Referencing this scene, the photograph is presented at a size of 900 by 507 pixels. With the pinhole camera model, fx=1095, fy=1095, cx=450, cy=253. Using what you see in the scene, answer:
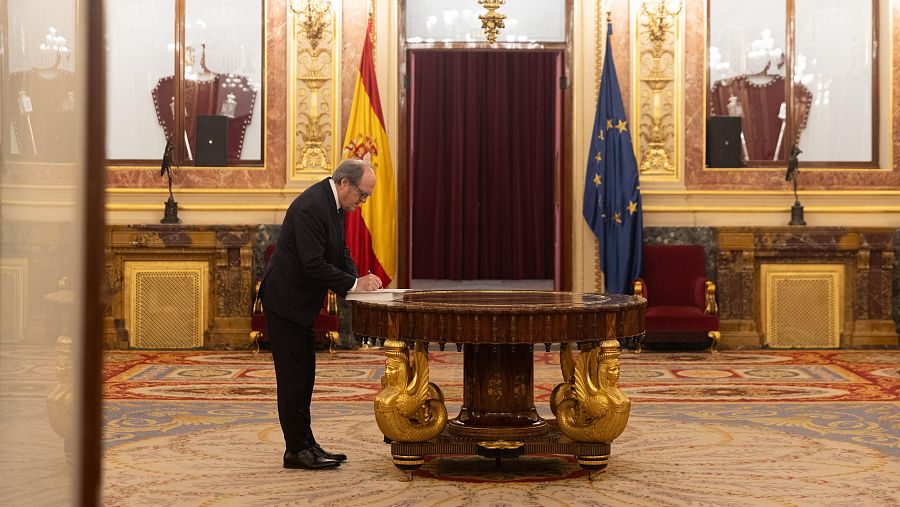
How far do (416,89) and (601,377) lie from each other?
11337mm

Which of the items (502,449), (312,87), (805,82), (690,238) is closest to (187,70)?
(312,87)

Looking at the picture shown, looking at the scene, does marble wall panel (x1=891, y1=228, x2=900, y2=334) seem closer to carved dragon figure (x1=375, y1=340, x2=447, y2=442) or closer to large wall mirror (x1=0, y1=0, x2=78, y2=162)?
carved dragon figure (x1=375, y1=340, x2=447, y2=442)

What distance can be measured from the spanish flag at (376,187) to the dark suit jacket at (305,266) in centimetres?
487

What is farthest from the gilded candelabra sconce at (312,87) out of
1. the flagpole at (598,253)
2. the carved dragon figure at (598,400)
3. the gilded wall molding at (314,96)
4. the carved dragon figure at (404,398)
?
the carved dragon figure at (598,400)

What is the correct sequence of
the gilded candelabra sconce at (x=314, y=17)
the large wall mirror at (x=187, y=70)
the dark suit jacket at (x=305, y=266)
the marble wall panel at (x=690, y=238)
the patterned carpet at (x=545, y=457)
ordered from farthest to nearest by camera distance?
1. the large wall mirror at (x=187, y=70)
2. the gilded candelabra sconce at (x=314, y=17)
3. the marble wall panel at (x=690, y=238)
4. the dark suit jacket at (x=305, y=266)
5. the patterned carpet at (x=545, y=457)

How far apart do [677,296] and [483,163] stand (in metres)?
6.47

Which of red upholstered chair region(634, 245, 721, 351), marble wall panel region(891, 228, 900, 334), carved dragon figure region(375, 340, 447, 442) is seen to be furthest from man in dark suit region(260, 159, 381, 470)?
marble wall panel region(891, 228, 900, 334)

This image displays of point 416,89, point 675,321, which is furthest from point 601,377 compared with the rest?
point 416,89

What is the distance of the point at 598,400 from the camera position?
4.67 m

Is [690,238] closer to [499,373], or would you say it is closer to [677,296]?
[677,296]

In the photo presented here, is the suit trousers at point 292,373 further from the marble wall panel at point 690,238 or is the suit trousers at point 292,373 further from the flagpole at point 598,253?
the marble wall panel at point 690,238

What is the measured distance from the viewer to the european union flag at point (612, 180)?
9.96 metres

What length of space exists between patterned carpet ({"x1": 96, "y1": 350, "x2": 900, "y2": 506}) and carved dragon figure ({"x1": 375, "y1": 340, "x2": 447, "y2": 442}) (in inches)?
8.3

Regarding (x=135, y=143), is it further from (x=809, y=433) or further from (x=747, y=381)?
(x=809, y=433)
